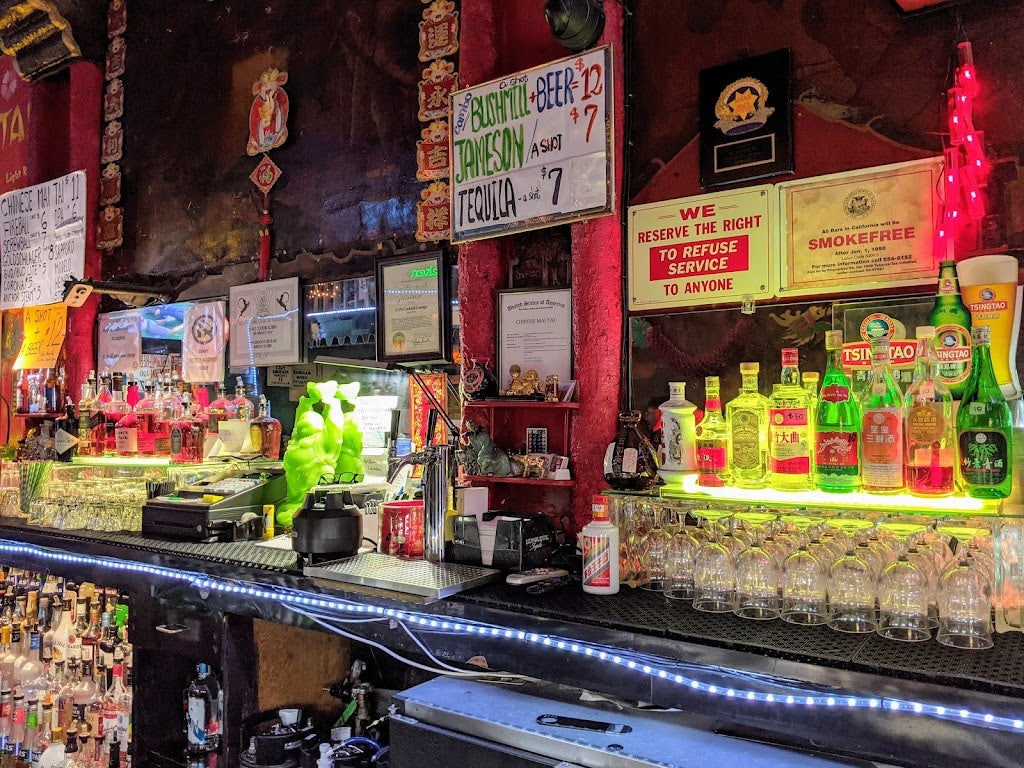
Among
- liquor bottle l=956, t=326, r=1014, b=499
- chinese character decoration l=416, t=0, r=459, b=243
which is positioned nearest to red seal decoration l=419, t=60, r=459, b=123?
chinese character decoration l=416, t=0, r=459, b=243

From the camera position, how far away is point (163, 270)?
453 cm

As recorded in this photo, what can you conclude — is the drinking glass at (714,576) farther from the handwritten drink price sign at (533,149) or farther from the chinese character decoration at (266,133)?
the chinese character decoration at (266,133)

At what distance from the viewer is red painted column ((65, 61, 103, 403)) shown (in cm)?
490

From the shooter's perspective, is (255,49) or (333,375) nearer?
(333,375)

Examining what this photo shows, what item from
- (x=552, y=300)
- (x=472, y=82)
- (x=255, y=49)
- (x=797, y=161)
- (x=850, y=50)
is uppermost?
(x=255, y=49)

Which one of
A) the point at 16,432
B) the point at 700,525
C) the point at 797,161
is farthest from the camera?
the point at 16,432

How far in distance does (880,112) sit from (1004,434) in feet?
3.43

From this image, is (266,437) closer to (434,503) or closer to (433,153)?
(434,503)

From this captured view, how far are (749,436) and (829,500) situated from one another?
0.99 ft

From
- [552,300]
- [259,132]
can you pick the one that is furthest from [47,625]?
[552,300]

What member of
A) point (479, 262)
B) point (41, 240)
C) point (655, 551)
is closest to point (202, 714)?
point (655, 551)

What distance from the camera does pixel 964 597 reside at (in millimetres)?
1755

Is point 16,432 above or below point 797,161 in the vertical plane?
below

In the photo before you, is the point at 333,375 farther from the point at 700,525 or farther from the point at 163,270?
the point at 700,525
